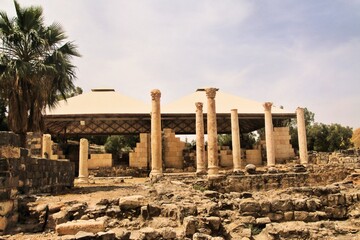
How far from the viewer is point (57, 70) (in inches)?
575

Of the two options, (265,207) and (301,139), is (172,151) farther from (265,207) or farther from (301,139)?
(265,207)

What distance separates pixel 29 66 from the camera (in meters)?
13.9

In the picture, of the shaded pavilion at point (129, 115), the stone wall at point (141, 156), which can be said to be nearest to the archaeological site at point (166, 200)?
the stone wall at point (141, 156)

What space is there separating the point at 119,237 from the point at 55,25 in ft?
37.8

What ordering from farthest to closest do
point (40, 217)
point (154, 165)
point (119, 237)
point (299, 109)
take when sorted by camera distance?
point (299, 109), point (154, 165), point (40, 217), point (119, 237)

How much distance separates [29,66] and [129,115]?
1478cm

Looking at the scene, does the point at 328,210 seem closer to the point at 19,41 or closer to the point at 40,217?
the point at 40,217

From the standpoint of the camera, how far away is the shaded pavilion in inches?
1122

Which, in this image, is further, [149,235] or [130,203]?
[130,203]

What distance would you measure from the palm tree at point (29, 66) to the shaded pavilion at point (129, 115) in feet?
43.4

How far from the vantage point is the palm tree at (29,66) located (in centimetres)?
1398

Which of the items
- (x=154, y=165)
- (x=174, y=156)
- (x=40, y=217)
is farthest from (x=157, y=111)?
(x=40, y=217)

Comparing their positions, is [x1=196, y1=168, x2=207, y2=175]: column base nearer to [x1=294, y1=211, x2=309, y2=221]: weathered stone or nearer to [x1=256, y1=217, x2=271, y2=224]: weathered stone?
[x1=294, y1=211, x2=309, y2=221]: weathered stone

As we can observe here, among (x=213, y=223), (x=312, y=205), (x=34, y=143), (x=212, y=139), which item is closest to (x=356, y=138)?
(x=212, y=139)
